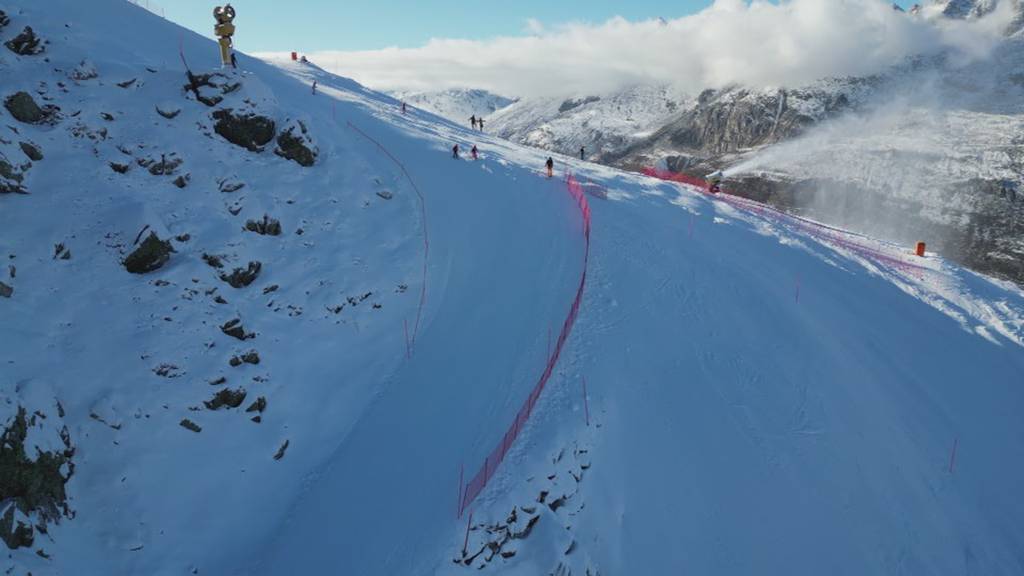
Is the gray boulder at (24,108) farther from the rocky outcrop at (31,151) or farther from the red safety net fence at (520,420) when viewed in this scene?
the red safety net fence at (520,420)

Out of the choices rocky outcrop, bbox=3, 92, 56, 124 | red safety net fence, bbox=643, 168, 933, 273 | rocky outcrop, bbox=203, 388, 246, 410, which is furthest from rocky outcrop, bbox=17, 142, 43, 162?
red safety net fence, bbox=643, 168, 933, 273

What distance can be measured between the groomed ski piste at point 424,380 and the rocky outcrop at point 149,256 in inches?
10.5

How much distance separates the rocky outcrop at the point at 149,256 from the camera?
14641 mm

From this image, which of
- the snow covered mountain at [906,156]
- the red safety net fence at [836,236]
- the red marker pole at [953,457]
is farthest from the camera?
the snow covered mountain at [906,156]

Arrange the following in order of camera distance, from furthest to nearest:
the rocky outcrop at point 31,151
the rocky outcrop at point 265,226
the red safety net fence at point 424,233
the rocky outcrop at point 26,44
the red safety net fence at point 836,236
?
the red safety net fence at point 836,236
the red safety net fence at point 424,233
the rocky outcrop at point 26,44
the rocky outcrop at point 265,226
the rocky outcrop at point 31,151

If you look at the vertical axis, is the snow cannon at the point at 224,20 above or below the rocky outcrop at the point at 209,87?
above

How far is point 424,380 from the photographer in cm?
1634

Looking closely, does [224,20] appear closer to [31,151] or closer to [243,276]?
[31,151]

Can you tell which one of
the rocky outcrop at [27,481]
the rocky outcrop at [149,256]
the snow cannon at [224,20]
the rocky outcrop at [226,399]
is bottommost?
the rocky outcrop at [27,481]

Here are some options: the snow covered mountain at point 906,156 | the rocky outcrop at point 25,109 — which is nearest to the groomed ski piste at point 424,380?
the rocky outcrop at point 25,109

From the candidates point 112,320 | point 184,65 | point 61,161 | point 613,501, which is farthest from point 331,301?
point 184,65

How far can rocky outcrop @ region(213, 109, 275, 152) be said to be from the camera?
19203 mm

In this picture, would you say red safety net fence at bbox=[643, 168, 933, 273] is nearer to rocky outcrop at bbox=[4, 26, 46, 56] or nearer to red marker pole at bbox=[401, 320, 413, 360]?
red marker pole at bbox=[401, 320, 413, 360]

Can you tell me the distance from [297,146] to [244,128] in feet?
5.69
